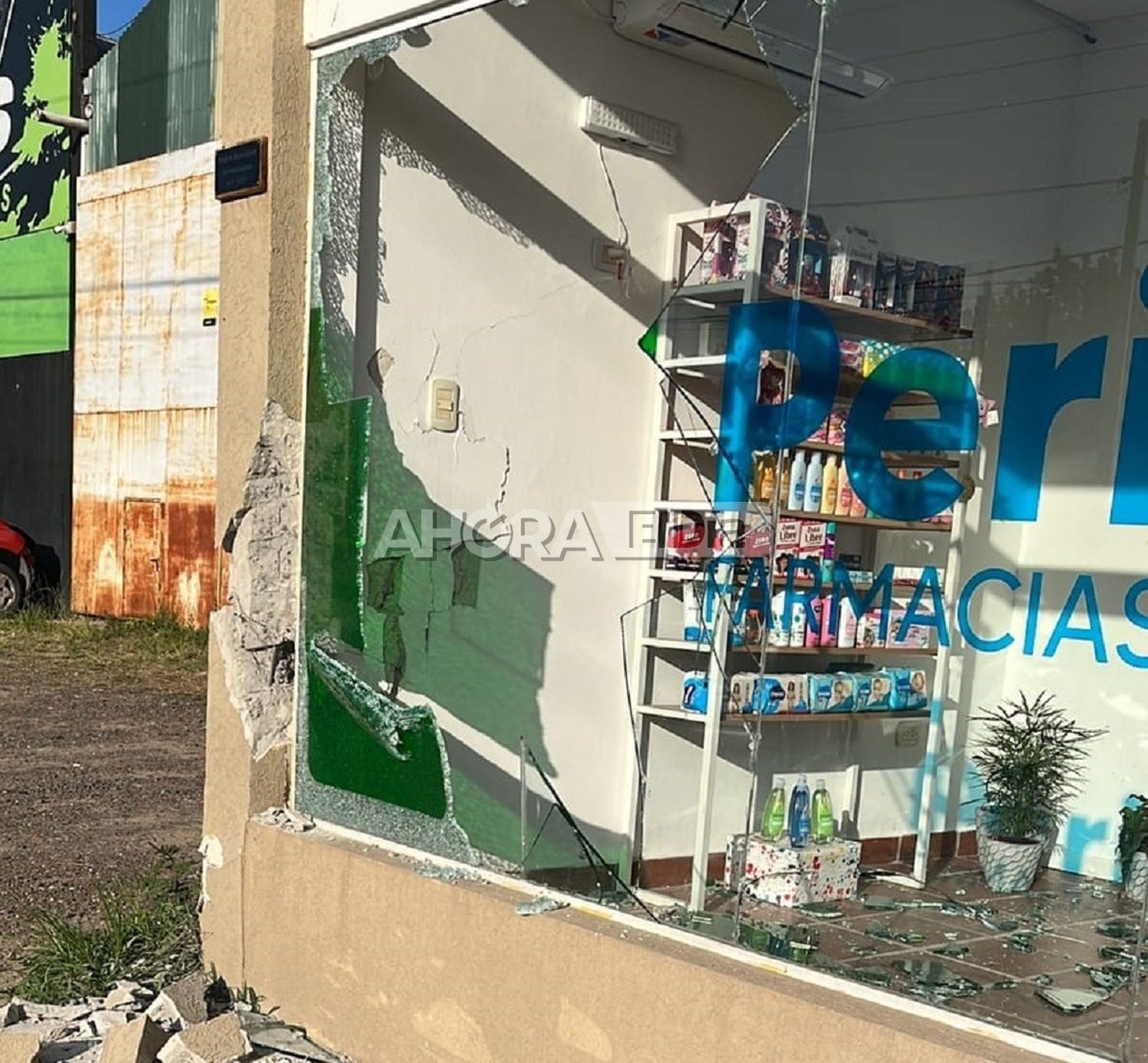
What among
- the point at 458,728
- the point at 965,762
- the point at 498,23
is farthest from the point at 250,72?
the point at 965,762

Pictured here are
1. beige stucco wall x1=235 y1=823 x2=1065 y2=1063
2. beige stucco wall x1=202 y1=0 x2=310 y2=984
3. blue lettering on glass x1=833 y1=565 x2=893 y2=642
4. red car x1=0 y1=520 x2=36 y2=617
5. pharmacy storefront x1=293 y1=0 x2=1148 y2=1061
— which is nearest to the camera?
beige stucco wall x1=235 y1=823 x2=1065 y2=1063

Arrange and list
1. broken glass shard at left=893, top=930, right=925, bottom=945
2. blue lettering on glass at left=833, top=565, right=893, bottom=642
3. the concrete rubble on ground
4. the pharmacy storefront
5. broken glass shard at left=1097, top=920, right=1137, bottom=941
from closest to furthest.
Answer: broken glass shard at left=1097, top=920, right=1137, bottom=941 < the concrete rubble on ground < broken glass shard at left=893, top=930, right=925, bottom=945 < the pharmacy storefront < blue lettering on glass at left=833, top=565, right=893, bottom=642

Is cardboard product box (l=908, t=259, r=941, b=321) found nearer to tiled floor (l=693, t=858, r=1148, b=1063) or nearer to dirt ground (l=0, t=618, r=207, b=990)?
tiled floor (l=693, t=858, r=1148, b=1063)

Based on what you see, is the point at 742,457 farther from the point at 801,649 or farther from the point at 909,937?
the point at 909,937

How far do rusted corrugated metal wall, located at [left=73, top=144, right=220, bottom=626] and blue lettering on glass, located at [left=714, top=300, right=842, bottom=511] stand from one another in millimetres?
6307

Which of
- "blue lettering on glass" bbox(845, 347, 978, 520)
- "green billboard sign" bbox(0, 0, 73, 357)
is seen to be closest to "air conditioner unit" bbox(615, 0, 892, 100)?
"blue lettering on glass" bbox(845, 347, 978, 520)

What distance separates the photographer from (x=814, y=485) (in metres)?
4.02

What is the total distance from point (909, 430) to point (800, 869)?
147cm

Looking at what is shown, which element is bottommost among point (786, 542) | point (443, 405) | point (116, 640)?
point (116, 640)

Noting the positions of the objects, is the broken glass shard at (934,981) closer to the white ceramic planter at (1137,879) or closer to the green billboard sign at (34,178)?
the white ceramic planter at (1137,879)

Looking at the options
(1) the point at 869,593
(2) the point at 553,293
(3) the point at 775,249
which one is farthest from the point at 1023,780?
(2) the point at 553,293

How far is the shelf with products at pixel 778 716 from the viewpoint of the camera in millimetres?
4094

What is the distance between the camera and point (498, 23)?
386 centimetres

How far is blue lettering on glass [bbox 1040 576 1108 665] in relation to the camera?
412 cm
